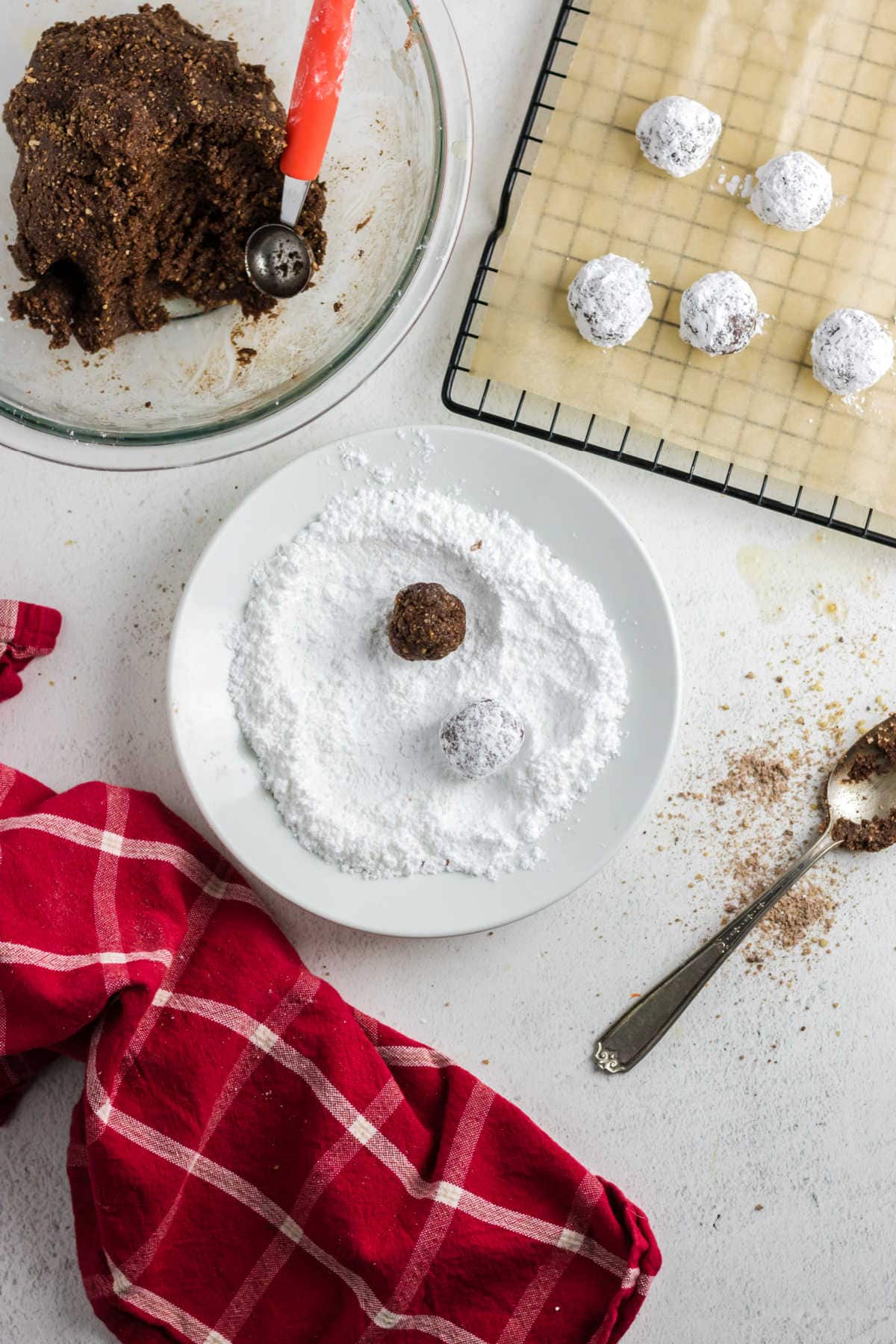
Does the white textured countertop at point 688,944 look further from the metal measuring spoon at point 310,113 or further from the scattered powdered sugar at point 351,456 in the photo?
the metal measuring spoon at point 310,113

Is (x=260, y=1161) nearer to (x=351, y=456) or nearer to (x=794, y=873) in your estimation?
(x=794, y=873)

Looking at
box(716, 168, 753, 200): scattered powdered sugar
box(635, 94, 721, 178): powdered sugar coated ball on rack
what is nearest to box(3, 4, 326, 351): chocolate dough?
box(635, 94, 721, 178): powdered sugar coated ball on rack

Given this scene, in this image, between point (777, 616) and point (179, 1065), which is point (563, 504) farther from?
point (179, 1065)

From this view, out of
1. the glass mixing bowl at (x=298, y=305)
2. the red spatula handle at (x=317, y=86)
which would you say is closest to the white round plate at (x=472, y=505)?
the glass mixing bowl at (x=298, y=305)

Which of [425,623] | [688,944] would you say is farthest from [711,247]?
[688,944]

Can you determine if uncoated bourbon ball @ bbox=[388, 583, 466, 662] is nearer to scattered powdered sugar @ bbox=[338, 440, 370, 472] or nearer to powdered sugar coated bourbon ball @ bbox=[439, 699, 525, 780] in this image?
powdered sugar coated bourbon ball @ bbox=[439, 699, 525, 780]

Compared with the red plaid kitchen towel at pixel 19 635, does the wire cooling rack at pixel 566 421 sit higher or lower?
higher
